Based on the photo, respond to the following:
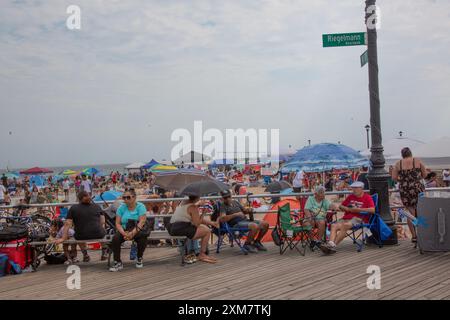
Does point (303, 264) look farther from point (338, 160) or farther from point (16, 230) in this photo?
point (338, 160)

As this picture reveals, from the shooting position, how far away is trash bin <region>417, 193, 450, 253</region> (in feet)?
23.5

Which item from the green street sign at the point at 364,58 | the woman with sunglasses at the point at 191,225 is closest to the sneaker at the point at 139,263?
the woman with sunglasses at the point at 191,225

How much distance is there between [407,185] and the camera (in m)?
7.88

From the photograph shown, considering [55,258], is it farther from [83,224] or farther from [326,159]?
[326,159]

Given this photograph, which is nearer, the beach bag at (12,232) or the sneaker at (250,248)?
the beach bag at (12,232)

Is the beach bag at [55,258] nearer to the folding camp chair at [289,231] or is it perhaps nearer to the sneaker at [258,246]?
the sneaker at [258,246]

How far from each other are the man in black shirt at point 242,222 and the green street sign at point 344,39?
304 centimetres

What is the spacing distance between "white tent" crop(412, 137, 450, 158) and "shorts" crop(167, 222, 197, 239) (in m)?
12.5

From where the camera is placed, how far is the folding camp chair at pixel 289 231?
25.6 ft

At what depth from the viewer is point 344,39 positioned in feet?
26.6

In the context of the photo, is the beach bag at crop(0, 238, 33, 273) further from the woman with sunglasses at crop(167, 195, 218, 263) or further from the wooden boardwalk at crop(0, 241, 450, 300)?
the woman with sunglasses at crop(167, 195, 218, 263)

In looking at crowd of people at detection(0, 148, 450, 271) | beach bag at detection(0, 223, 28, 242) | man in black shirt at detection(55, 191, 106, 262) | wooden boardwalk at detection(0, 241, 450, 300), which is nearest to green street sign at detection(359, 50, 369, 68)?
crowd of people at detection(0, 148, 450, 271)
